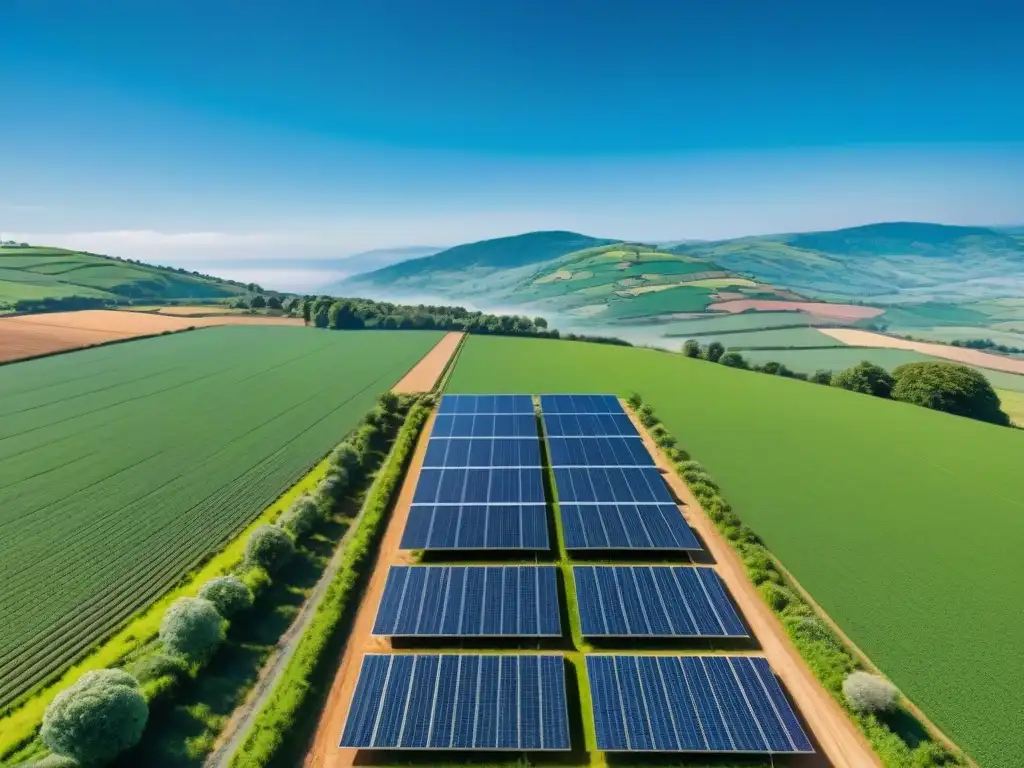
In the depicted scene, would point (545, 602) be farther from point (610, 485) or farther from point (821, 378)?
point (821, 378)

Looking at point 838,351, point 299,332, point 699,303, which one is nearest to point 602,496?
point 838,351

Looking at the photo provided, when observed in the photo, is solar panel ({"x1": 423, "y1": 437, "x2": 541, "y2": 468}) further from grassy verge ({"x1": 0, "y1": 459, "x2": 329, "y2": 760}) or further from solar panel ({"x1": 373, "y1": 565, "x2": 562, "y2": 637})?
grassy verge ({"x1": 0, "y1": 459, "x2": 329, "y2": 760})

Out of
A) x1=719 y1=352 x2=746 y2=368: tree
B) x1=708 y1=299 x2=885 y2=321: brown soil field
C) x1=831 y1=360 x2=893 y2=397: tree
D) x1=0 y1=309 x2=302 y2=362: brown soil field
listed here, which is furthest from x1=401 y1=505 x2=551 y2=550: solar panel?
x1=708 y1=299 x2=885 y2=321: brown soil field

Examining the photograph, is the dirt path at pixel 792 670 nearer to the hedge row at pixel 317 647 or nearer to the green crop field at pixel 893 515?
the green crop field at pixel 893 515

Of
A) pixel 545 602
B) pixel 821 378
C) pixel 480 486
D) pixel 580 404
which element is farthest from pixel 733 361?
pixel 545 602

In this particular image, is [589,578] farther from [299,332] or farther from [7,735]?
[299,332]
